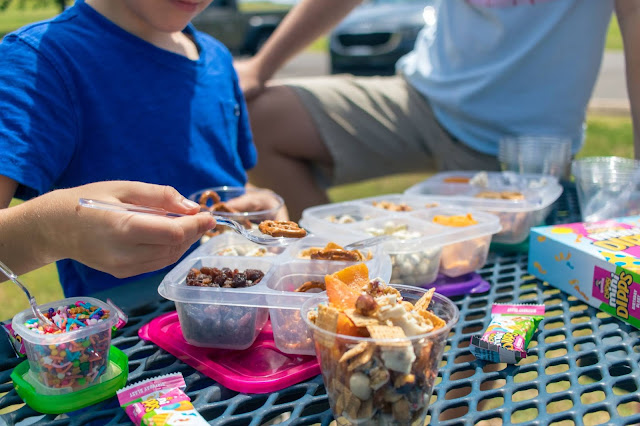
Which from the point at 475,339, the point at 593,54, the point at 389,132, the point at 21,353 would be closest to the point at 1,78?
the point at 21,353

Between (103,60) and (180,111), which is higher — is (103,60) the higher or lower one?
the higher one

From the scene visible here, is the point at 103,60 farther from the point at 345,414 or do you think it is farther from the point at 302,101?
the point at 345,414

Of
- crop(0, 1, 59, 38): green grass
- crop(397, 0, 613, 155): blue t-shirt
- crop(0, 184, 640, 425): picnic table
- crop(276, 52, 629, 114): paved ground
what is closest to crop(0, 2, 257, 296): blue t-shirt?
crop(0, 184, 640, 425): picnic table

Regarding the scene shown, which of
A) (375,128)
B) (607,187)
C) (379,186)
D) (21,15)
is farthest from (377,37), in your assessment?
(607,187)

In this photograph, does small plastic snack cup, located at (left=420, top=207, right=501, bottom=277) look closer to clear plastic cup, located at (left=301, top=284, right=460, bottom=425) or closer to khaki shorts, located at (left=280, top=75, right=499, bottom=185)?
clear plastic cup, located at (left=301, top=284, right=460, bottom=425)

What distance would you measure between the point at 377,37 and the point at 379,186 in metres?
4.28

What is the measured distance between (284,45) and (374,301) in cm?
170

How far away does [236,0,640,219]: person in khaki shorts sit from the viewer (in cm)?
201

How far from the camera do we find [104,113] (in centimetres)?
144

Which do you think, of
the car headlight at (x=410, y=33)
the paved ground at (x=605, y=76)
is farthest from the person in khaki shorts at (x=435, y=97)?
the car headlight at (x=410, y=33)

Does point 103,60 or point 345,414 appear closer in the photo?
point 345,414

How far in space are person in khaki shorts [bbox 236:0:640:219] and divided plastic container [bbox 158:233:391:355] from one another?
3.76 feet

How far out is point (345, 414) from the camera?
2.57 ft

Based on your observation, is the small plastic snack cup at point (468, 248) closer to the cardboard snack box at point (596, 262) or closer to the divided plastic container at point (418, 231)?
the divided plastic container at point (418, 231)
